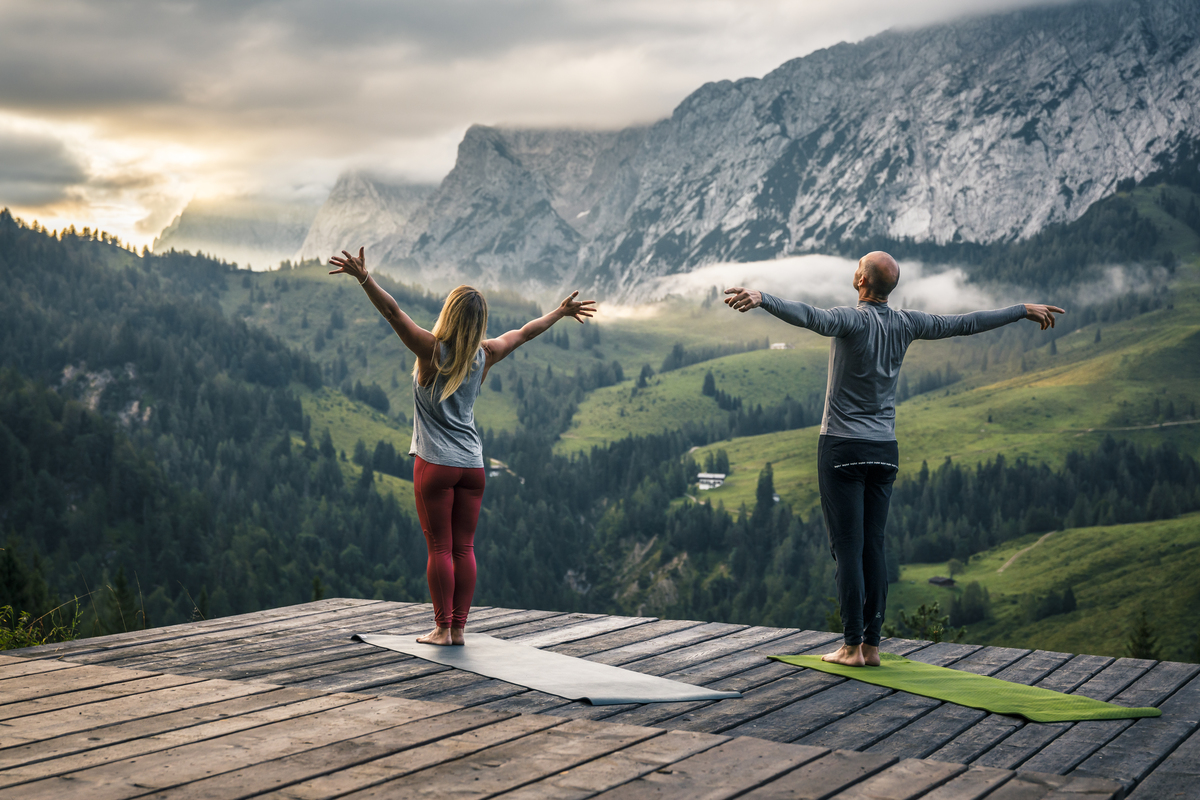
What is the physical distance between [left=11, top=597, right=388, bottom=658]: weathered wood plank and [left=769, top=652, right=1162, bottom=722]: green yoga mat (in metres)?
6.12

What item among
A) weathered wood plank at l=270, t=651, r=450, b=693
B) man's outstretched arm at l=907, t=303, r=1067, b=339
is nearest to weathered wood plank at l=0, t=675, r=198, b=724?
weathered wood plank at l=270, t=651, r=450, b=693

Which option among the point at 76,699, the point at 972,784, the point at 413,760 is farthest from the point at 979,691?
the point at 76,699

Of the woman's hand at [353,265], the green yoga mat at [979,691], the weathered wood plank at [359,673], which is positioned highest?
the woman's hand at [353,265]

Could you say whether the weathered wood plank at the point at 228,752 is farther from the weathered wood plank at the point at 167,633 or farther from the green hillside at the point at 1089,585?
the green hillside at the point at 1089,585

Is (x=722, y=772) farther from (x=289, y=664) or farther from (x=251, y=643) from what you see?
(x=251, y=643)

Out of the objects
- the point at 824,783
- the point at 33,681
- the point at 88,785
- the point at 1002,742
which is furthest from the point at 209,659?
the point at 1002,742

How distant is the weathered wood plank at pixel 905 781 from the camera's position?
5.62 metres

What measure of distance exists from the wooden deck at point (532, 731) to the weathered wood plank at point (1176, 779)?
2 centimetres

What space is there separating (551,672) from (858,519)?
3.16 m

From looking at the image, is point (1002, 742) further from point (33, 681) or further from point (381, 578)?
point (381, 578)

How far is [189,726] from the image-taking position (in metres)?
7.04

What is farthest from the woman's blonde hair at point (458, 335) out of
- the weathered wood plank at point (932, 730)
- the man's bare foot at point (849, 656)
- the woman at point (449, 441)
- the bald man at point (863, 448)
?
the weathered wood plank at point (932, 730)

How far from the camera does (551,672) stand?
29.7 ft

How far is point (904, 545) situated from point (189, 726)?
553ft
